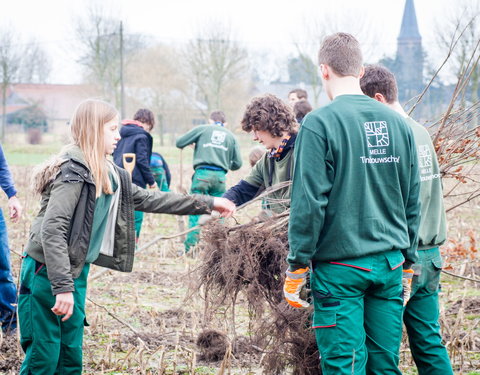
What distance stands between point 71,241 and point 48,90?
75.8 m

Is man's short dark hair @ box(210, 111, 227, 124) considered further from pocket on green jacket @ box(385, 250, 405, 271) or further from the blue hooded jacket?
pocket on green jacket @ box(385, 250, 405, 271)

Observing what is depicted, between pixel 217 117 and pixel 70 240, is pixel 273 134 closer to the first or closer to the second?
pixel 70 240

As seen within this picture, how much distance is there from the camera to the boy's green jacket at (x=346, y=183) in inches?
105

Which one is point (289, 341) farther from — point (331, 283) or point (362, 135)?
point (362, 135)

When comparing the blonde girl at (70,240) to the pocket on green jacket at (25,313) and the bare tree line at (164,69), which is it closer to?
the pocket on green jacket at (25,313)

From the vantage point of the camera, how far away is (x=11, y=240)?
897 centimetres

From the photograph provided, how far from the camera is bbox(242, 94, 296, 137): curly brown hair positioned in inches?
164

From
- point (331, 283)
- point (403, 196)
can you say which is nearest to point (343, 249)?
point (331, 283)

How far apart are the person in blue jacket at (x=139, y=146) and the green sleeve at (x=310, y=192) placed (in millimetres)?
5986

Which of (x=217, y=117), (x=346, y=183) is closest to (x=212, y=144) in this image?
(x=217, y=117)

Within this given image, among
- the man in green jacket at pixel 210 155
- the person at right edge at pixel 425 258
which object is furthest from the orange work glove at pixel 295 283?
the man in green jacket at pixel 210 155

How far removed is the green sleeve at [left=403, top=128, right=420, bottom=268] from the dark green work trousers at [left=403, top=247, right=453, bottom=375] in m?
0.36

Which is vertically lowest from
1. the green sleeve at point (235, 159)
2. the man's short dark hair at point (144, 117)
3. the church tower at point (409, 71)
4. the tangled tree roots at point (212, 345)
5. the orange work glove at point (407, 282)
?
the tangled tree roots at point (212, 345)

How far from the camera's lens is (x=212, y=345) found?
459cm
